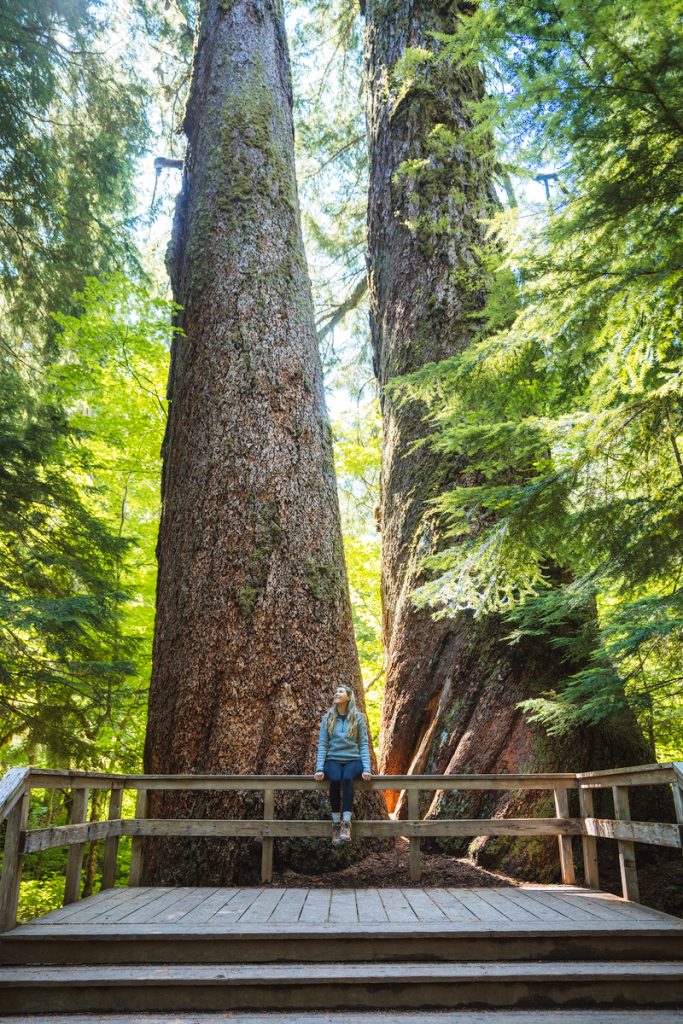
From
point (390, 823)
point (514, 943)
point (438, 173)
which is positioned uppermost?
point (438, 173)

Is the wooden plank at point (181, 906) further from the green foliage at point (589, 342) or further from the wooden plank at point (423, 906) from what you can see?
the green foliage at point (589, 342)

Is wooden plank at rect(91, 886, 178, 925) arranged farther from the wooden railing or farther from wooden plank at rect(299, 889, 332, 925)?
wooden plank at rect(299, 889, 332, 925)

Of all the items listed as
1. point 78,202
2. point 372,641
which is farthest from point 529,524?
point 372,641

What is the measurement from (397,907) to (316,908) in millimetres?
475

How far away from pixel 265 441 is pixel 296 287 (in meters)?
2.06

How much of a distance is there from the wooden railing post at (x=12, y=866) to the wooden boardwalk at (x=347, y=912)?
0.09m

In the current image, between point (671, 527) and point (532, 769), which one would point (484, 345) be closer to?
point (671, 527)

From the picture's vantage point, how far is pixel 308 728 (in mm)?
5617

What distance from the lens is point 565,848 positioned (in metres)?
5.23

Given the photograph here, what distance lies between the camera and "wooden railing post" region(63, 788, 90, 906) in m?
4.57

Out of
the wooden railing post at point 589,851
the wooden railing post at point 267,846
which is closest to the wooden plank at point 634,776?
the wooden railing post at point 589,851

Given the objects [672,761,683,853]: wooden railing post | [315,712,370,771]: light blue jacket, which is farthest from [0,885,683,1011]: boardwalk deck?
[315,712,370,771]: light blue jacket

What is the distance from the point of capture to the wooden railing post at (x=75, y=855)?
4.57 metres

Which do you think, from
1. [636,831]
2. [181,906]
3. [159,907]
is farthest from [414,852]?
[159,907]
